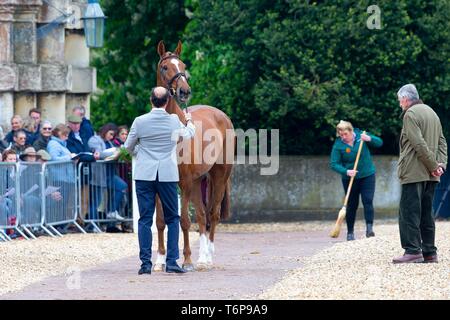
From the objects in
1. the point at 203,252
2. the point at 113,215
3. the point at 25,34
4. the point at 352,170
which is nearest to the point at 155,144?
the point at 203,252

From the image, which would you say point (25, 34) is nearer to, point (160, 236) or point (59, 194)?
point (59, 194)

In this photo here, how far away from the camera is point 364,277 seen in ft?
46.9

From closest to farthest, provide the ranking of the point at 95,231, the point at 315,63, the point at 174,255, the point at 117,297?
the point at 117,297 → the point at 174,255 → the point at 95,231 → the point at 315,63

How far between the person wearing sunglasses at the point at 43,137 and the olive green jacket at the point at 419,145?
8058 millimetres

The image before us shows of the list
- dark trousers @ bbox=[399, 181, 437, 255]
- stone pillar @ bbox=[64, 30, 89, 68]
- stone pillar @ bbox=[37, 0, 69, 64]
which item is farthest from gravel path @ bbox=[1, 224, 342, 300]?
stone pillar @ bbox=[64, 30, 89, 68]

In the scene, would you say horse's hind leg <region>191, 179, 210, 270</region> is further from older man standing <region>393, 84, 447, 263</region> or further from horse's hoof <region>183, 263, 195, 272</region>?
older man standing <region>393, 84, 447, 263</region>


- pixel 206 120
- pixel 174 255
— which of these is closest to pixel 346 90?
pixel 206 120

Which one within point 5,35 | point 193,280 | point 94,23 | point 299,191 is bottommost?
point 299,191

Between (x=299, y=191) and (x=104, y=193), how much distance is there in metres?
5.08

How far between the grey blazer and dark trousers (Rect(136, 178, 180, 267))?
0.41 ft

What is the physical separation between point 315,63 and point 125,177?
440cm

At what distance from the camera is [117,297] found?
13.0 metres

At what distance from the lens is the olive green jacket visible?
617 inches
